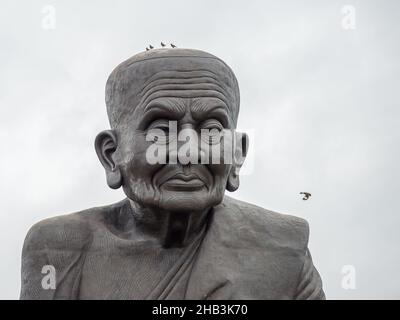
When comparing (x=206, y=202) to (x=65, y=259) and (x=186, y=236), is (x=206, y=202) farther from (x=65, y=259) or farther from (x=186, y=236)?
(x=65, y=259)

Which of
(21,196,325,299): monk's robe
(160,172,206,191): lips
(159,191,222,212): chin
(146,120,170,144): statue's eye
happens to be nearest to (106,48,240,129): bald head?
(146,120,170,144): statue's eye

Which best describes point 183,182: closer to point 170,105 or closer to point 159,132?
point 159,132

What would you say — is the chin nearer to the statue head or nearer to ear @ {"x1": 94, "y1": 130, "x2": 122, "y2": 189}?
the statue head

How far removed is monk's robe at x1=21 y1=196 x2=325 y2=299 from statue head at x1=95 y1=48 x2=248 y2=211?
1.36 feet

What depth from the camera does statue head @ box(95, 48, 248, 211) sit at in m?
7.44

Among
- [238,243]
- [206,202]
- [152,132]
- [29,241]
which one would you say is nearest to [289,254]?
[238,243]

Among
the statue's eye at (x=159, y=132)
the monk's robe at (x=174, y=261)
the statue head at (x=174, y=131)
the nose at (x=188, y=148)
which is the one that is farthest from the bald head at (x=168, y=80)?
the monk's robe at (x=174, y=261)

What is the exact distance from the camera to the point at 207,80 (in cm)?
765

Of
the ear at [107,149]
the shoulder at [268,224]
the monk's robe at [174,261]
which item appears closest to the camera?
the monk's robe at [174,261]

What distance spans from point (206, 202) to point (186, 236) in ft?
1.59

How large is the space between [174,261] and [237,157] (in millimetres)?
907

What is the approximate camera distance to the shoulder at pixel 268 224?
316 inches

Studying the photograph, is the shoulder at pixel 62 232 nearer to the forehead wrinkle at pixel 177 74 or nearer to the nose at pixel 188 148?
the nose at pixel 188 148
